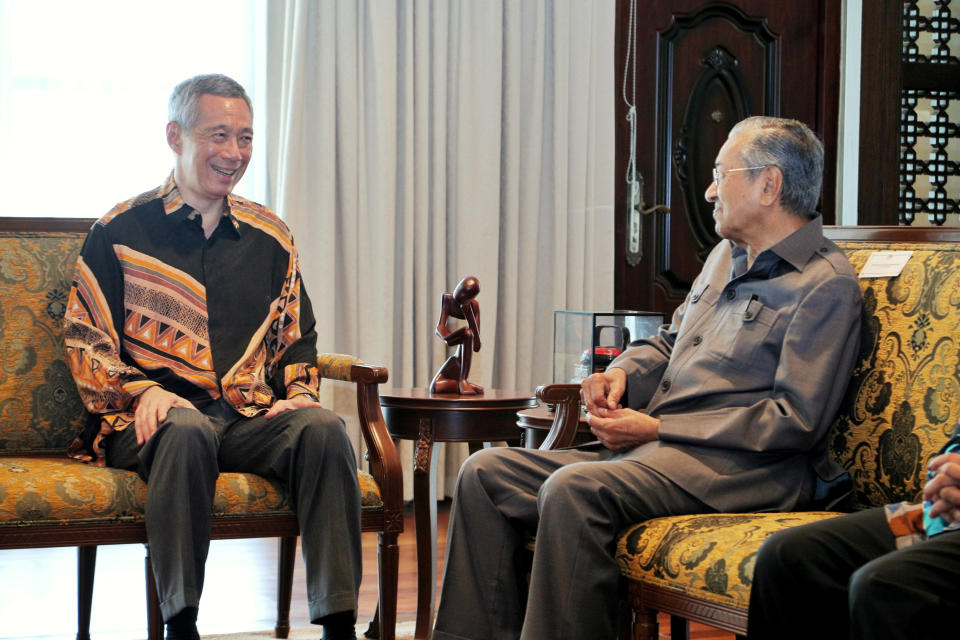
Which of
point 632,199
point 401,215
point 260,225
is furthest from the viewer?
point 632,199

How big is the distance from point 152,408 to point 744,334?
3.93ft

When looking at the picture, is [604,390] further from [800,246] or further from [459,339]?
[459,339]

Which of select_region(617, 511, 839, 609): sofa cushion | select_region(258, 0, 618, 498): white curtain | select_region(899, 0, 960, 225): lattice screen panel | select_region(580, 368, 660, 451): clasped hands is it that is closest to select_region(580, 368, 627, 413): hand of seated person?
select_region(580, 368, 660, 451): clasped hands

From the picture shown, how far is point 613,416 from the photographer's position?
220cm

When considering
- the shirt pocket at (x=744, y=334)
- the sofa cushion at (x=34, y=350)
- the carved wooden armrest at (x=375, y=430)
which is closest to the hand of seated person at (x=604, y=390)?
the shirt pocket at (x=744, y=334)

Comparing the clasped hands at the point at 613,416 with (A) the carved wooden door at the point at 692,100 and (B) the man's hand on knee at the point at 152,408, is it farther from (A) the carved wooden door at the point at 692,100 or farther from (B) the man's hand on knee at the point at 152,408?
(A) the carved wooden door at the point at 692,100

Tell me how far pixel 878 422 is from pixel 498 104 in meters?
2.67

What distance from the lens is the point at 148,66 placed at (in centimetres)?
414

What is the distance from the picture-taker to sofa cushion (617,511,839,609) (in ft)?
5.76

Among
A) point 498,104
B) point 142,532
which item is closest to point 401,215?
point 498,104

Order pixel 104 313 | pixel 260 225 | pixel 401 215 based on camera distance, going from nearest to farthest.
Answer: pixel 104 313, pixel 260 225, pixel 401 215

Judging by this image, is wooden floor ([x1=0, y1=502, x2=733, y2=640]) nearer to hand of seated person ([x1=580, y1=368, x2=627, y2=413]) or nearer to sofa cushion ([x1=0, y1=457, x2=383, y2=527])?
sofa cushion ([x1=0, y1=457, x2=383, y2=527])

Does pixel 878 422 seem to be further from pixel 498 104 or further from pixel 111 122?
pixel 111 122

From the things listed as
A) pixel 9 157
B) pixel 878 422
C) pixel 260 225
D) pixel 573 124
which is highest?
pixel 573 124
